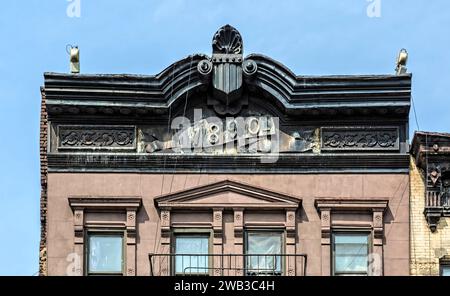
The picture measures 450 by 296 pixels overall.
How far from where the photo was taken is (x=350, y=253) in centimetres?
3703

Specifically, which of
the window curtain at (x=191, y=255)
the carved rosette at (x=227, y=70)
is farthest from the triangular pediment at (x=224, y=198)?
the carved rosette at (x=227, y=70)

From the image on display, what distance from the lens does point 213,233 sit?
36969mm

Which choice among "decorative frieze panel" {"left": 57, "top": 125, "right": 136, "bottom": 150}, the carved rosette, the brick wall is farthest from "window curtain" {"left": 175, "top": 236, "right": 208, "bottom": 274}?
the brick wall

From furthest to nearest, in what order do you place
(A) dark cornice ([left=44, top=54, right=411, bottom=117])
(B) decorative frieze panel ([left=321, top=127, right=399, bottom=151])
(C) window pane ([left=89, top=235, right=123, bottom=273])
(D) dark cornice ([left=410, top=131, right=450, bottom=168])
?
(B) decorative frieze panel ([left=321, top=127, right=399, bottom=151])
(A) dark cornice ([left=44, top=54, right=411, bottom=117])
(D) dark cornice ([left=410, top=131, right=450, bottom=168])
(C) window pane ([left=89, top=235, right=123, bottom=273])

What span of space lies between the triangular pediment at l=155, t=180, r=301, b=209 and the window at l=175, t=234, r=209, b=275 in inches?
27.0

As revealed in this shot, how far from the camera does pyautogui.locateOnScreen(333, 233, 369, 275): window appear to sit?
121 feet

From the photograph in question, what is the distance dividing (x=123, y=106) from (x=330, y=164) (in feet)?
14.7

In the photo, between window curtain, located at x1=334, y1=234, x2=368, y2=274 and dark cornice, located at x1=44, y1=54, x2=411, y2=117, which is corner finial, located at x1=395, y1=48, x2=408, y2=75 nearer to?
dark cornice, located at x1=44, y1=54, x2=411, y2=117

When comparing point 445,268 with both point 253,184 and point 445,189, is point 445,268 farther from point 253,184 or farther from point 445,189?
point 253,184

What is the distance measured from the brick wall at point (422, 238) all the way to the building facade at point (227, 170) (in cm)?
16

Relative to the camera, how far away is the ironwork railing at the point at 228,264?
36.6 meters

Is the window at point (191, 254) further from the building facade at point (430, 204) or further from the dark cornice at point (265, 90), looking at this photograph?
the building facade at point (430, 204)

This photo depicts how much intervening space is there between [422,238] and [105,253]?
6.52m

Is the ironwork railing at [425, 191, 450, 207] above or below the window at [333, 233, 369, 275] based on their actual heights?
above
